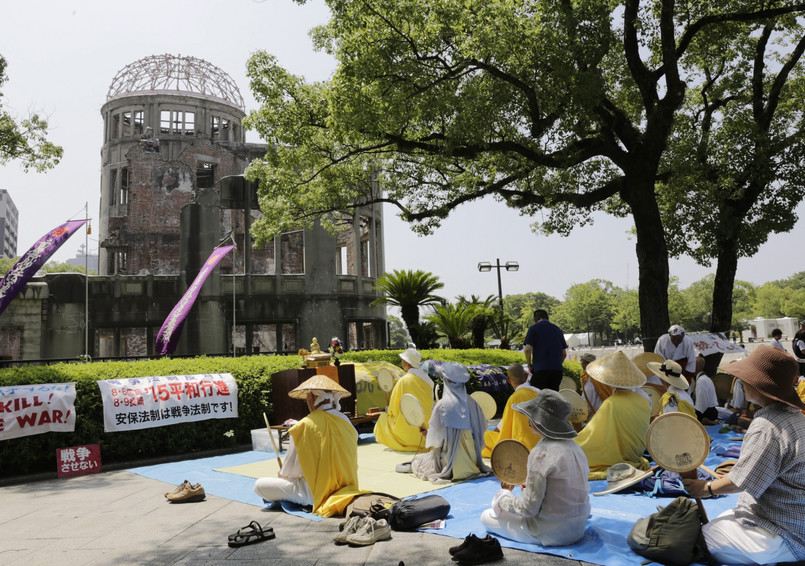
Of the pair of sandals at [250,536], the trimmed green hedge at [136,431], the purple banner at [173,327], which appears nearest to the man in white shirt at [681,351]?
the trimmed green hedge at [136,431]

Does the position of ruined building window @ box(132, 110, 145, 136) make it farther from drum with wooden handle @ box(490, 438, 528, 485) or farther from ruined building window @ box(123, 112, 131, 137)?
drum with wooden handle @ box(490, 438, 528, 485)

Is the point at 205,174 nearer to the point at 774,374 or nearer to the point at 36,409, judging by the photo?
the point at 36,409

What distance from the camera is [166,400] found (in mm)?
9562

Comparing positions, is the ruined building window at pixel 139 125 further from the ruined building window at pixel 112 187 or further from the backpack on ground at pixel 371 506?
the backpack on ground at pixel 371 506

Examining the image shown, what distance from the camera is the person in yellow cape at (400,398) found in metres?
9.36

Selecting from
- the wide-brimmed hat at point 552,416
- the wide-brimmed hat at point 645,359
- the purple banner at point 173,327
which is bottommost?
the wide-brimmed hat at point 552,416

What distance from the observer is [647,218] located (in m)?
13.1

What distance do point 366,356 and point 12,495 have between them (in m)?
8.37

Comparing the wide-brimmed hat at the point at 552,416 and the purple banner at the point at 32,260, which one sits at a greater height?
the purple banner at the point at 32,260

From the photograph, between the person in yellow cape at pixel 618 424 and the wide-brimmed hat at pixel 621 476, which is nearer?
the wide-brimmed hat at pixel 621 476

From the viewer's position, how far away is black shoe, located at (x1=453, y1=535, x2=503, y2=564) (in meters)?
4.23

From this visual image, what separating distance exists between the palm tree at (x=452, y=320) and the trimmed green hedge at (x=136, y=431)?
815 centimetres

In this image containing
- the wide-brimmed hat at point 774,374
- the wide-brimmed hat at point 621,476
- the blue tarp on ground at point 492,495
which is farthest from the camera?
the wide-brimmed hat at point 621,476

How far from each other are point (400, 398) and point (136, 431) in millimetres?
4204
